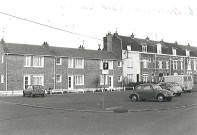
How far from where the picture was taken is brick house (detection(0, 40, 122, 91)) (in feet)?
124

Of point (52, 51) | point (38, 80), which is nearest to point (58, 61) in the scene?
point (52, 51)

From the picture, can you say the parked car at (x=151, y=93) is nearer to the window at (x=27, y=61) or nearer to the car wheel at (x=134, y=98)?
the car wheel at (x=134, y=98)

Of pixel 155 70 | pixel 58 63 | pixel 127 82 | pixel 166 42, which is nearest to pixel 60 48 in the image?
pixel 58 63

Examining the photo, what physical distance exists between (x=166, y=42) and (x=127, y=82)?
19261 millimetres

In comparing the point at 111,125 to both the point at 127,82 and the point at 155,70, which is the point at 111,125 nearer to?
the point at 127,82

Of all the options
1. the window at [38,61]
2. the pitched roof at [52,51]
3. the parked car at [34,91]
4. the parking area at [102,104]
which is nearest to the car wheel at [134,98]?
the parking area at [102,104]

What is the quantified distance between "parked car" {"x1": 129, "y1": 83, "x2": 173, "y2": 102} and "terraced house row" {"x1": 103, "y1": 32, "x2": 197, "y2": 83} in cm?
2631

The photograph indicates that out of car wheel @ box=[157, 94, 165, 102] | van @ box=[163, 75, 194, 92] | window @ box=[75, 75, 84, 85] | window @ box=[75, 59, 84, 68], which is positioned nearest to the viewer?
car wheel @ box=[157, 94, 165, 102]

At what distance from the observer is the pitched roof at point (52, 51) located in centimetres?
3906

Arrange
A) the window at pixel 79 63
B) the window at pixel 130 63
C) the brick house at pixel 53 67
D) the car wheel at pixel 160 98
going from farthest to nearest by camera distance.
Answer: the window at pixel 130 63, the window at pixel 79 63, the brick house at pixel 53 67, the car wheel at pixel 160 98

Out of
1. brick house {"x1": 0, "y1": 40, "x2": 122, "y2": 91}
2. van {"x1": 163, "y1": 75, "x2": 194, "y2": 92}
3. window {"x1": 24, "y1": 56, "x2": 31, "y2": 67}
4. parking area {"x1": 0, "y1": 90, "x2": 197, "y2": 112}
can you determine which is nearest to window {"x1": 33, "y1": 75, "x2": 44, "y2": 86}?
brick house {"x1": 0, "y1": 40, "x2": 122, "y2": 91}

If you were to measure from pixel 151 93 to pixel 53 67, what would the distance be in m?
21.2

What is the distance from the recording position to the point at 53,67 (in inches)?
1642

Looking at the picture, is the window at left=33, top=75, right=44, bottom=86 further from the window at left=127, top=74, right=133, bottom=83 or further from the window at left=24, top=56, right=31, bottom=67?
the window at left=127, top=74, right=133, bottom=83
